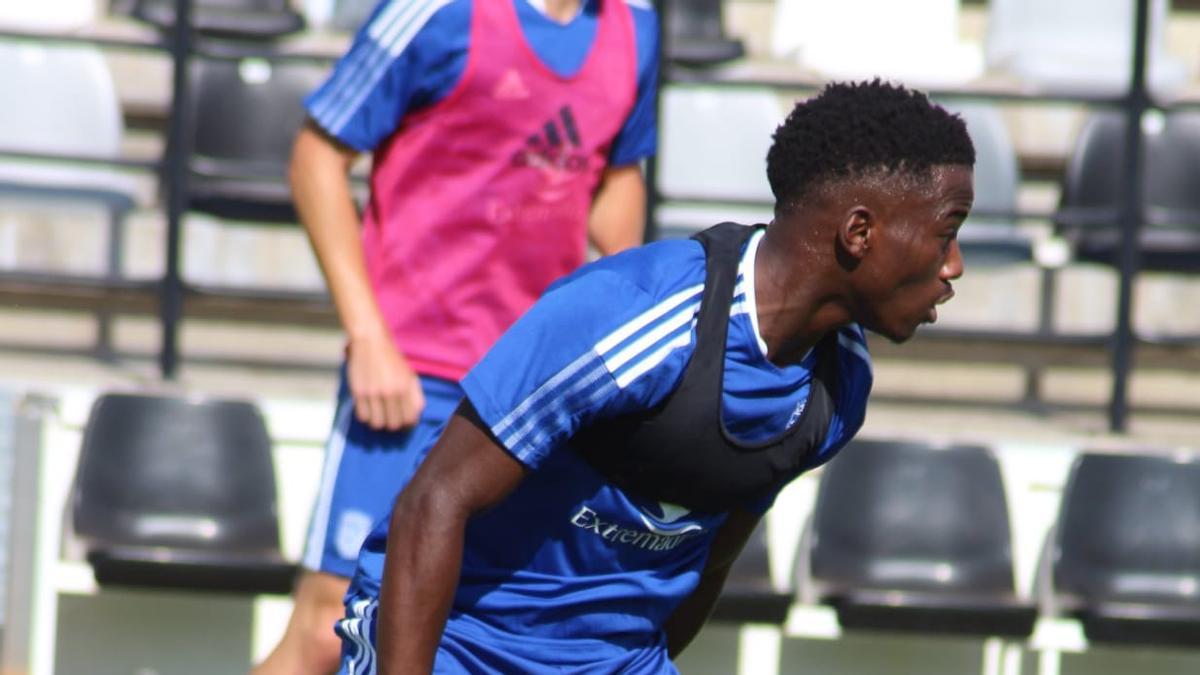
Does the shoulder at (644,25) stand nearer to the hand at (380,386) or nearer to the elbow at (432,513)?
the hand at (380,386)

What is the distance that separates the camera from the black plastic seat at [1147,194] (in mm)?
5327

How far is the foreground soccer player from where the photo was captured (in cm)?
223

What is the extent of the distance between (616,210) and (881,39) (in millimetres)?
3038

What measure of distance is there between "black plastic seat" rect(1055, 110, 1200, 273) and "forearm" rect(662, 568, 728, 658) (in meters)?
2.50

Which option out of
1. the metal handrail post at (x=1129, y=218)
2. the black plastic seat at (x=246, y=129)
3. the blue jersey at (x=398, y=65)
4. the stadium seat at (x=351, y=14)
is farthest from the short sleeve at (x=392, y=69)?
the stadium seat at (x=351, y=14)

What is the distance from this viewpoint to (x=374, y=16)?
→ 329cm

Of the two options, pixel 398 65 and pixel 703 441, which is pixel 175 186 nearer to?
pixel 398 65

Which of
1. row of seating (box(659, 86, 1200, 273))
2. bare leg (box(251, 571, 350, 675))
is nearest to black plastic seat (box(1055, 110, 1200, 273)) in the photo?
row of seating (box(659, 86, 1200, 273))

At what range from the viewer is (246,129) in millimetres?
5555

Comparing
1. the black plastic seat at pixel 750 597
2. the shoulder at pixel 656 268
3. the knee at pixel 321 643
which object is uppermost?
the shoulder at pixel 656 268

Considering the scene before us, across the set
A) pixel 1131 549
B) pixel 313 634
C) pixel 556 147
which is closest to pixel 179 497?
pixel 313 634

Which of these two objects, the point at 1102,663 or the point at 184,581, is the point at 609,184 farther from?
the point at 1102,663

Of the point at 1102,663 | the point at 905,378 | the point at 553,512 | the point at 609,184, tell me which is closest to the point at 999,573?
the point at 1102,663

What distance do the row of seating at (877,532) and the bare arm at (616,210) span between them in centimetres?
120
